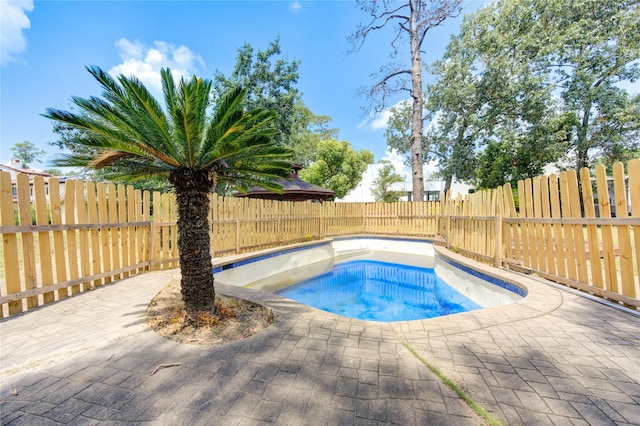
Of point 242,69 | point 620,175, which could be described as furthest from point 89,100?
point 242,69

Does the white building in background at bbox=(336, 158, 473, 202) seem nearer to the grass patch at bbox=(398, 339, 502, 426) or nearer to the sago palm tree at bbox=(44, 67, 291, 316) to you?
the sago palm tree at bbox=(44, 67, 291, 316)

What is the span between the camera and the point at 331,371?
88.8 inches

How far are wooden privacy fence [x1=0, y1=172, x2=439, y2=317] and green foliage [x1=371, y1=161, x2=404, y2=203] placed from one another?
14218 mm

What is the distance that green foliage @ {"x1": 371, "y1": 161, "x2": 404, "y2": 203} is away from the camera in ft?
73.4

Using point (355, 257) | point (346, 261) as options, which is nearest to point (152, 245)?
point (346, 261)

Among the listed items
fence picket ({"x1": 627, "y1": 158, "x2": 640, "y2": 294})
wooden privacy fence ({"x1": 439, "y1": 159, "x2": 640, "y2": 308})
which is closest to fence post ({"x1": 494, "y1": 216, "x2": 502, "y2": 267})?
wooden privacy fence ({"x1": 439, "y1": 159, "x2": 640, "y2": 308})

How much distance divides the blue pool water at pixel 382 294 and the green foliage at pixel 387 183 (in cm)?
1333

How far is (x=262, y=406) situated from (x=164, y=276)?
4626 millimetres

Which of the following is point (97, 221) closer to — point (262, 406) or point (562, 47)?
point (262, 406)

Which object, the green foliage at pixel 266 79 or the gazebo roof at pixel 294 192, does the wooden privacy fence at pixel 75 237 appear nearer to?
the gazebo roof at pixel 294 192

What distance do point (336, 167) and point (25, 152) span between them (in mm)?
55689

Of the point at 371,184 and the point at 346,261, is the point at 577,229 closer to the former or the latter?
the point at 346,261

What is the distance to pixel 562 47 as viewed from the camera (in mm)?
12422

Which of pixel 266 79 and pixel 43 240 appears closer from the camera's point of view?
pixel 43 240
